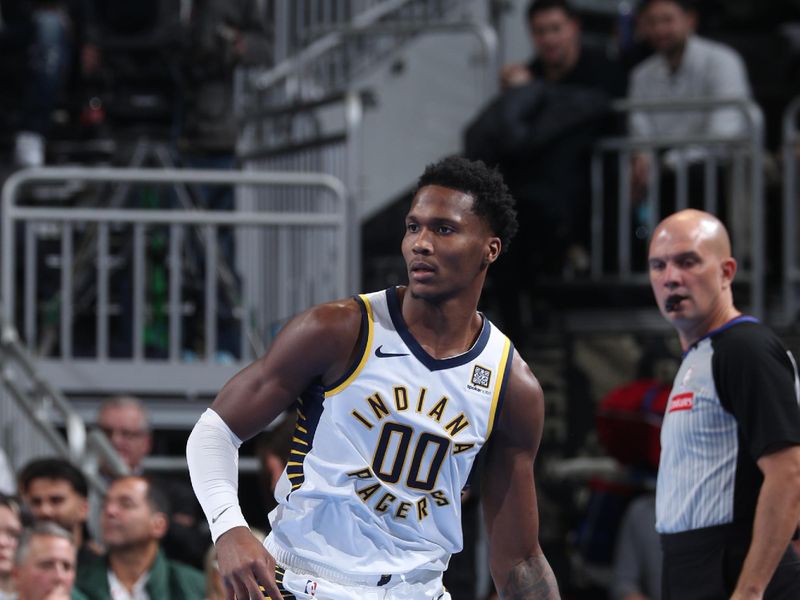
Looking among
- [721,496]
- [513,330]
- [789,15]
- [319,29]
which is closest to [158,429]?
[513,330]

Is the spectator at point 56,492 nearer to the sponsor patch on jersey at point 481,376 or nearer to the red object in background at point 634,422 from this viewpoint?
the red object in background at point 634,422

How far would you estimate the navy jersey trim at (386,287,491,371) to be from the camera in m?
4.46

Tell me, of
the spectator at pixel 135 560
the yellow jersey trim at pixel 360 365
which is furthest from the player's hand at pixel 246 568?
the spectator at pixel 135 560

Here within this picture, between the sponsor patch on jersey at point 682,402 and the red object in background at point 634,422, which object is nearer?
the sponsor patch on jersey at point 682,402

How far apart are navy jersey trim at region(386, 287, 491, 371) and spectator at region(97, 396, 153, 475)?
14.0 feet

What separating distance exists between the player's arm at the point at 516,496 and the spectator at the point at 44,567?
2725 mm

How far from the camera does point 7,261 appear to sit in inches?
352

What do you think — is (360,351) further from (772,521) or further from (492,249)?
(772,521)

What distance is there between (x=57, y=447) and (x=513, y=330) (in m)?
2.72

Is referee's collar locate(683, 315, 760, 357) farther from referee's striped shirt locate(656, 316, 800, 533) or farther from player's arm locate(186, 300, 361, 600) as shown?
player's arm locate(186, 300, 361, 600)

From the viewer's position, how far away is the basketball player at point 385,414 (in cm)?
439

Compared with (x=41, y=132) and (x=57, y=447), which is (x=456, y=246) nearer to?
(x=57, y=447)

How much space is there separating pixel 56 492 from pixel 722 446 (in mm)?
3805

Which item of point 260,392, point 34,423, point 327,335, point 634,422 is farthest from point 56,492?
A: point 327,335
